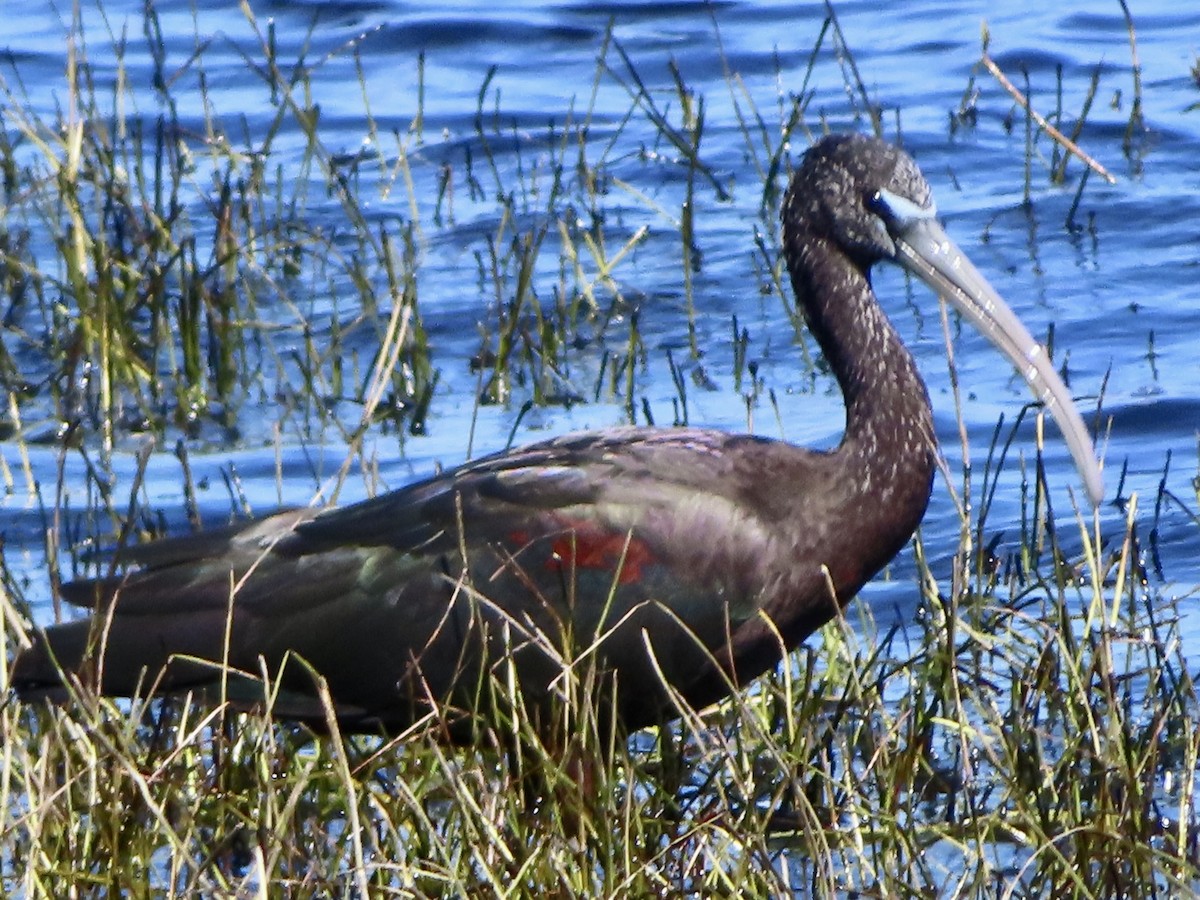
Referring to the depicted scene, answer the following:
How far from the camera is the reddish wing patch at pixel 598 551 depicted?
4.94 meters

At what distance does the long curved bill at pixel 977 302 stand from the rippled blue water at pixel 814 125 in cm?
51

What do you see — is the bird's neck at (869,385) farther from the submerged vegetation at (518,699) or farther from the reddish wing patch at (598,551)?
the reddish wing patch at (598,551)

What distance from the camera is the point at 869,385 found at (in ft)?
17.2

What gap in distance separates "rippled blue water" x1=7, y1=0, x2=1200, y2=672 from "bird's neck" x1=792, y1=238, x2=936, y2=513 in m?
0.98

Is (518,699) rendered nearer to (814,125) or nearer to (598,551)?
(598,551)

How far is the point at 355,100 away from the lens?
1137 cm

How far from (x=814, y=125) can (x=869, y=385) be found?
530 cm

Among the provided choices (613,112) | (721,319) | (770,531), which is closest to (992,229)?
(721,319)

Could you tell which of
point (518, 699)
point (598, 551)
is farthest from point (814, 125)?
point (518, 699)

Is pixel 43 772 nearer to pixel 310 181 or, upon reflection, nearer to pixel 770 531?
pixel 770 531

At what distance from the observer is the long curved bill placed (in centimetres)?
541

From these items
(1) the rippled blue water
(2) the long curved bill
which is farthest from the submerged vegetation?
(2) the long curved bill

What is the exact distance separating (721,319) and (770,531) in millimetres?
3839

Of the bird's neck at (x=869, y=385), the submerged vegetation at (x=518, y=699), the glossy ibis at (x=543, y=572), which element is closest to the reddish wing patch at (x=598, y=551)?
the glossy ibis at (x=543, y=572)
